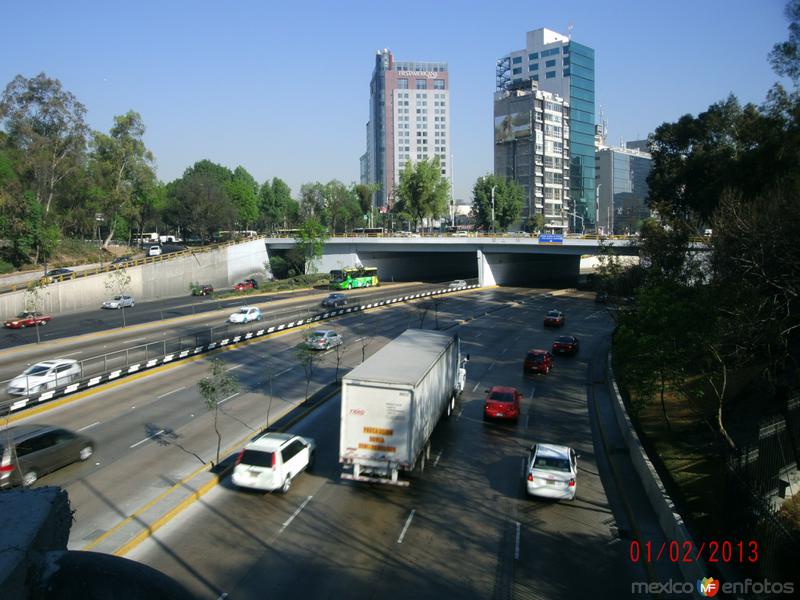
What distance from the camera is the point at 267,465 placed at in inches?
663

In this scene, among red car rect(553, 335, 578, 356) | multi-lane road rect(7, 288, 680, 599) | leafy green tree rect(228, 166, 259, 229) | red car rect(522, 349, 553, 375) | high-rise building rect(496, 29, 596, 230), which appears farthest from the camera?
high-rise building rect(496, 29, 596, 230)

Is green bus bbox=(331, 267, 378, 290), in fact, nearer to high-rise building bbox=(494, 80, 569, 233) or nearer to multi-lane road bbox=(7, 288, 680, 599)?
multi-lane road bbox=(7, 288, 680, 599)

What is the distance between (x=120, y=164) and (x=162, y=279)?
2305cm

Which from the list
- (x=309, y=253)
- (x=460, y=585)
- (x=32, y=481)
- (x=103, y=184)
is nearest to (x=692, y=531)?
(x=460, y=585)

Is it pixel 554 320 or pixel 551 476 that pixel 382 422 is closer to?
pixel 551 476

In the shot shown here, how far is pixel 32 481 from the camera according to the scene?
1764 cm

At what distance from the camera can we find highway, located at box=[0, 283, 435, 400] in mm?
34469

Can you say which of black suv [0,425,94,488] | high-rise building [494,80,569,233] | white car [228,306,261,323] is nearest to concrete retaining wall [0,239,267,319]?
white car [228,306,261,323]

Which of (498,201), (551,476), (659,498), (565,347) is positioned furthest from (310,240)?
(659,498)

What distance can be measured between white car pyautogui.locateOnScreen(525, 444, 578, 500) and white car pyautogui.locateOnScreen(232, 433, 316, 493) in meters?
6.97

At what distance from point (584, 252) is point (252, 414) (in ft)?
184

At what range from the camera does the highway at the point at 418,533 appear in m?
12.8

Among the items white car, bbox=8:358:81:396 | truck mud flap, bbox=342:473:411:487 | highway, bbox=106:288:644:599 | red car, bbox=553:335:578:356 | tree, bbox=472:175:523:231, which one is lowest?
highway, bbox=106:288:644:599

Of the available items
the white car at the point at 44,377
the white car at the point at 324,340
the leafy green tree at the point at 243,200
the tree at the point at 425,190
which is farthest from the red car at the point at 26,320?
the leafy green tree at the point at 243,200
